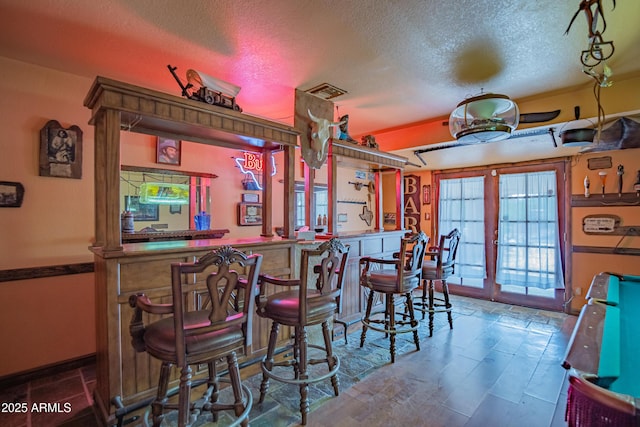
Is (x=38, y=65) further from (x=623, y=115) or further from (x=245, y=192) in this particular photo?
(x=623, y=115)

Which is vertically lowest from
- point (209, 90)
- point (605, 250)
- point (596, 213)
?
point (605, 250)

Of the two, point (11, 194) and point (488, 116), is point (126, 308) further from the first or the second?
point (488, 116)

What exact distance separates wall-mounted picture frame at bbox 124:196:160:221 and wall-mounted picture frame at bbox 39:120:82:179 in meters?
0.59

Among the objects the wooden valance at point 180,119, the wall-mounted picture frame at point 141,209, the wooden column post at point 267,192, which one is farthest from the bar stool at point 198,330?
the wall-mounted picture frame at point 141,209

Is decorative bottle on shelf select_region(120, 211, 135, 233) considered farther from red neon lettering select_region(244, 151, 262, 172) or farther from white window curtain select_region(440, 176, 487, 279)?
white window curtain select_region(440, 176, 487, 279)

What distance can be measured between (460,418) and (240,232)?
3.30 metres

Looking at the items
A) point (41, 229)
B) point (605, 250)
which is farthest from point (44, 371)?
point (605, 250)

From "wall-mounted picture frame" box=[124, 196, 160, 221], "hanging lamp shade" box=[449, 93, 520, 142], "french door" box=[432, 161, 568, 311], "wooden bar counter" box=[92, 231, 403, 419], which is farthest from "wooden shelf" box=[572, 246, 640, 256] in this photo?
"wall-mounted picture frame" box=[124, 196, 160, 221]

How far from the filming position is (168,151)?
3.67 meters

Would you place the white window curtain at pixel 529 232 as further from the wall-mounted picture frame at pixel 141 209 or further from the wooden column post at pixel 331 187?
the wall-mounted picture frame at pixel 141 209

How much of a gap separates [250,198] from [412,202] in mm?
3354

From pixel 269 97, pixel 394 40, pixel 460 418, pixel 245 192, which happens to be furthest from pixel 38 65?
pixel 460 418

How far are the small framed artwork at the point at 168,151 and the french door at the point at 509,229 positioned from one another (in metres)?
4.53

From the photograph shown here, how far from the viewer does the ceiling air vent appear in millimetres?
3158
